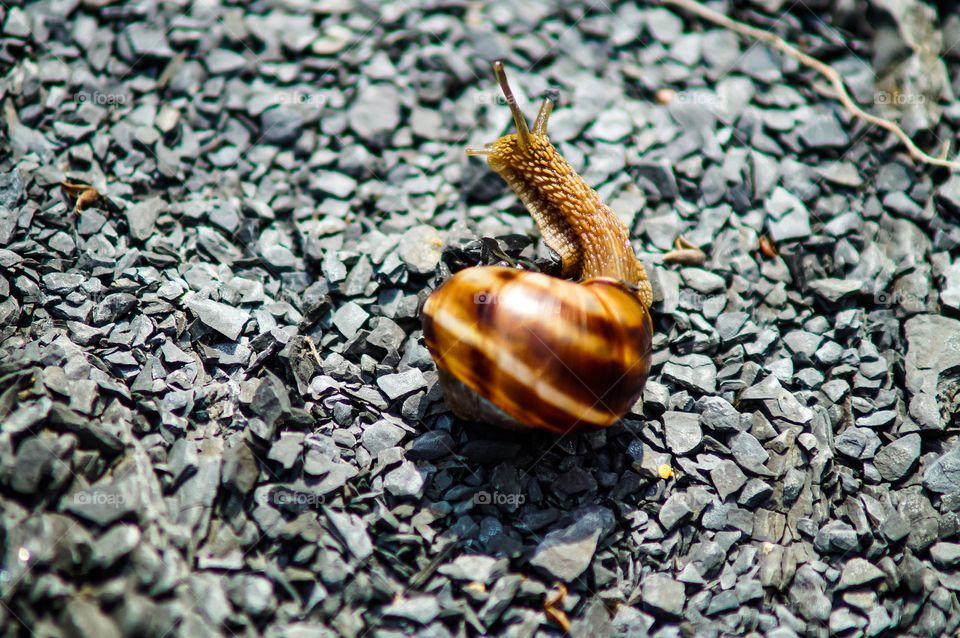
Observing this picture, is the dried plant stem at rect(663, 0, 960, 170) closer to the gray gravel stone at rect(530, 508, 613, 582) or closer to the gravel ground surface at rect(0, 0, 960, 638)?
the gravel ground surface at rect(0, 0, 960, 638)

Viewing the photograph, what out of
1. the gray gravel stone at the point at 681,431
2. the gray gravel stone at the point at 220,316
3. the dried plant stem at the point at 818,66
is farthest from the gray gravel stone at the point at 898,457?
the gray gravel stone at the point at 220,316

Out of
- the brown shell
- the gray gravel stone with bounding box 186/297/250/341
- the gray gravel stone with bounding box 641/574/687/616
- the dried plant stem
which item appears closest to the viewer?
the brown shell

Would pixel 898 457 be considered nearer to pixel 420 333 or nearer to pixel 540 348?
pixel 540 348

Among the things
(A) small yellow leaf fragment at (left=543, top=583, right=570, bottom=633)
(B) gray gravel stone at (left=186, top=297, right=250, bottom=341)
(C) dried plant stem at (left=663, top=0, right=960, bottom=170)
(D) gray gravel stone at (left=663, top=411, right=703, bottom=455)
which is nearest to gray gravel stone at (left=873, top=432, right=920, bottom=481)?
(D) gray gravel stone at (left=663, top=411, right=703, bottom=455)

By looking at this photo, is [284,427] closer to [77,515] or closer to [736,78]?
[77,515]

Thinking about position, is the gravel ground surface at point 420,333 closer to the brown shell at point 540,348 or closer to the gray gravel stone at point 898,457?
the gray gravel stone at point 898,457
